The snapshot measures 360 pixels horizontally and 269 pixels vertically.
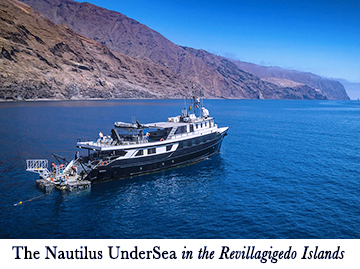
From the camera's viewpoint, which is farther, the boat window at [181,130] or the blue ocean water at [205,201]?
the boat window at [181,130]

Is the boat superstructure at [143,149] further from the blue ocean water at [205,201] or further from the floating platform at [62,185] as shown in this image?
the blue ocean water at [205,201]

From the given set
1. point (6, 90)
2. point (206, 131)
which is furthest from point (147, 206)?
point (6, 90)

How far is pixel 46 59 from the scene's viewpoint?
655 feet

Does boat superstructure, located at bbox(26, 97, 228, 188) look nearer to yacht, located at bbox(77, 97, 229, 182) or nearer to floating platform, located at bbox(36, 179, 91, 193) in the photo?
yacht, located at bbox(77, 97, 229, 182)

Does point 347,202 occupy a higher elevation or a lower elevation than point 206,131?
lower

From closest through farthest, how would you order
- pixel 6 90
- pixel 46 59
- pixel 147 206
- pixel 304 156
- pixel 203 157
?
1. pixel 147 206
2. pixel 203 157
3. pixel 304 156
4. pixel 6 90
5. pixel 46 59

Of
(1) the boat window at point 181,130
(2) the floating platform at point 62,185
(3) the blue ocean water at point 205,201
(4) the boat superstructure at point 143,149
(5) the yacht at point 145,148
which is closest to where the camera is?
(3) the blue ocean water at point 205,201

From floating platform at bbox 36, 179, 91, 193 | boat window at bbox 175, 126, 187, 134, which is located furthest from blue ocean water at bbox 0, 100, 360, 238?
boat window at bbox 175, 126, 187, 134

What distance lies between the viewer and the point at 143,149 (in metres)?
38.1

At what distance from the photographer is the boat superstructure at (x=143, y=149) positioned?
3559cm

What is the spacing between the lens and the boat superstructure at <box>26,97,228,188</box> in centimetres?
3559

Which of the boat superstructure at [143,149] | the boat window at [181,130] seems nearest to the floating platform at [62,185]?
the boat superstructure at [143,149]

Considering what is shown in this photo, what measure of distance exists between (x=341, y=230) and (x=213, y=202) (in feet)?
41.3

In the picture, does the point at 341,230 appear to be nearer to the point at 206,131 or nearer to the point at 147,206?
the point at 147,206
